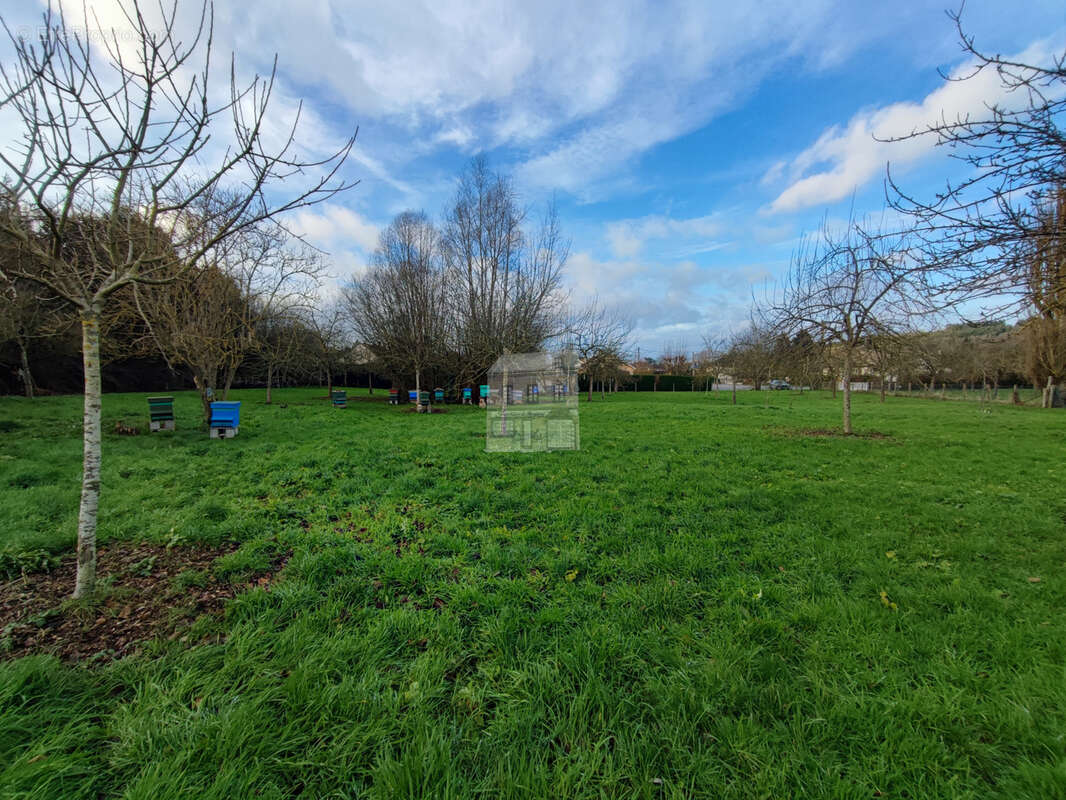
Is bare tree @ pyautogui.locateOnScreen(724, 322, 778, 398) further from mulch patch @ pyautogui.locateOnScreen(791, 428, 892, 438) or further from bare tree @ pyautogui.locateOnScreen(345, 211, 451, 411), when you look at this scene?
bare tree @ pyautogui.locateOnScreen(345, 211, 451, 411)

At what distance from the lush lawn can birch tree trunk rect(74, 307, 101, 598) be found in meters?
0.80

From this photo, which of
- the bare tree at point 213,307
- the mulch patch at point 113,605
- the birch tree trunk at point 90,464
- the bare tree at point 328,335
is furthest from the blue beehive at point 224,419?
the bare tree at point 328,335

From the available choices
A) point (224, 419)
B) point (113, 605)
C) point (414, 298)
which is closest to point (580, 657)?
point (113, 605)

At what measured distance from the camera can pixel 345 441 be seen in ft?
28.1

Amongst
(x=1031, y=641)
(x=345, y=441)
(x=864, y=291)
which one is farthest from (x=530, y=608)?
(x=864, y=291)

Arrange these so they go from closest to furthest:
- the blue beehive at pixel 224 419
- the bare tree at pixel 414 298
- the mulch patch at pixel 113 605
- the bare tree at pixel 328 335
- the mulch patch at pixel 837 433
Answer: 1. the mulch patch at pixel 113 605
2. the blue beehive at pixel 224 419
3. the mulch patch at pixel 837 433
4. the bare tree at pixel 414 298
5. the bare tree at pixel 328 335

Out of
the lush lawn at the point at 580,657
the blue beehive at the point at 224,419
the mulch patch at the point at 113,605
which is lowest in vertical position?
the lush lawn at the point at 580,657

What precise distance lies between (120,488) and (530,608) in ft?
18.4

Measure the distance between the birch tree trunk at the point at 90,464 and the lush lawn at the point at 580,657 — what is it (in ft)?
2.62

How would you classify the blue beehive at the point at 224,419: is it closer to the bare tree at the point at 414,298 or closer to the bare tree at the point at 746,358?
the bare tree at the point at 414,298

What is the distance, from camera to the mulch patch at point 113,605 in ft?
6.89

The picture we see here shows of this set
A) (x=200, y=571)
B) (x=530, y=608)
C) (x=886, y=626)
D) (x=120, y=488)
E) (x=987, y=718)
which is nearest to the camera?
(x=987, y=718)

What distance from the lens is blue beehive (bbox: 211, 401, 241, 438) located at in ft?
28.9

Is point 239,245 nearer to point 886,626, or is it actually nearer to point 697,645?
point 697,645
